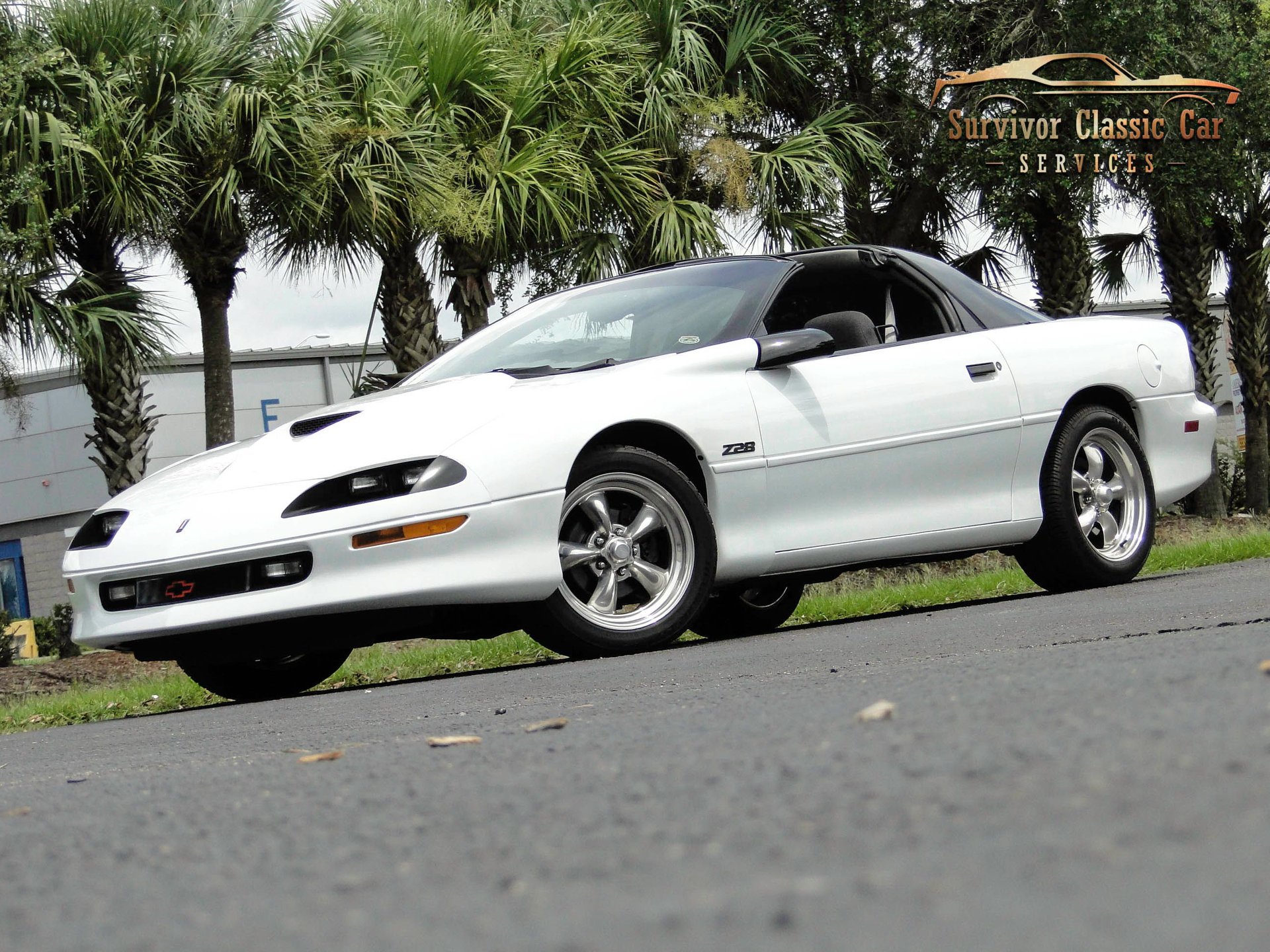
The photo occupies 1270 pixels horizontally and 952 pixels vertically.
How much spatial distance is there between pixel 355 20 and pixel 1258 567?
9557 millimetres

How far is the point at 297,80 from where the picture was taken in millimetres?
12828

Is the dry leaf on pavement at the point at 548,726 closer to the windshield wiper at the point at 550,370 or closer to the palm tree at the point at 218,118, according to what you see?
the windshield wiper at the point at 550,370

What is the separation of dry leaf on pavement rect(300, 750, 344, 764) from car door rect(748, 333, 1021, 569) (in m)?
2.70

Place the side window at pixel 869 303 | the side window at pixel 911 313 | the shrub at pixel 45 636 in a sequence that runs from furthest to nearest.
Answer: the shrub at pixel 45 636 → the side window at pixel 911 313 → the side window at pixel 869 303

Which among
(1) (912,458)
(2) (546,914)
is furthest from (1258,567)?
(2) (546,914)

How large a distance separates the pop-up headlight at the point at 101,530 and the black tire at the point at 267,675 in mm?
687

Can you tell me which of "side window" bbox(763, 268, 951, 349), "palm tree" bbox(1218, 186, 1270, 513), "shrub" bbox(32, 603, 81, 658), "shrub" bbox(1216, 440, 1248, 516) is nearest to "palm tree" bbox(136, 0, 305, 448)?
"shrub" bbox(32, 603, 81, 658)

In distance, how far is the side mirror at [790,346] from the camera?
17.8 ft

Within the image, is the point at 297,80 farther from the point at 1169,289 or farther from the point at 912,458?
the point at 1169,289

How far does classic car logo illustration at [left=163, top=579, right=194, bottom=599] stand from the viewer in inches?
189

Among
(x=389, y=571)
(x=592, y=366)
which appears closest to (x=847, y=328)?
(x=592, y=366)

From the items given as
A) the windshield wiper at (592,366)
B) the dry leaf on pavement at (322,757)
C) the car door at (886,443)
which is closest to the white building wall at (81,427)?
the car door at (886,443)

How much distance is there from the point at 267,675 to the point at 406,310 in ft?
26.4

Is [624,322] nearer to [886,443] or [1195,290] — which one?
[886,443]
